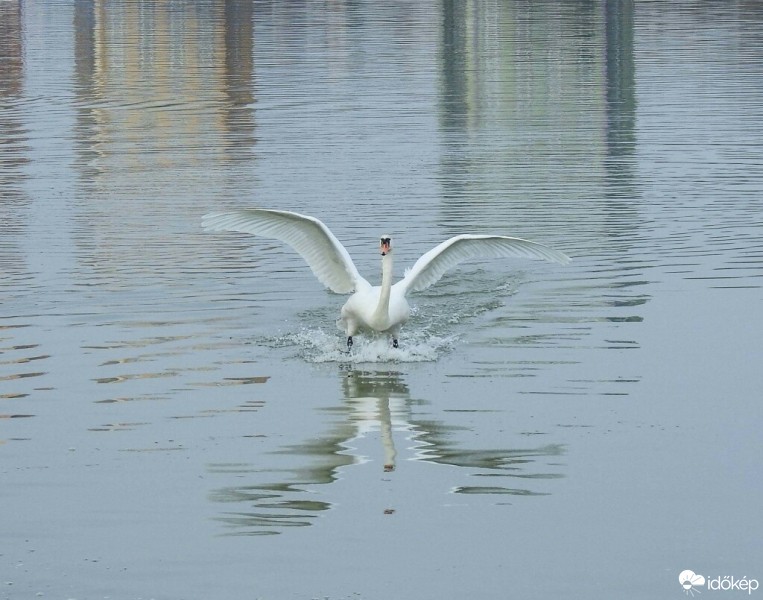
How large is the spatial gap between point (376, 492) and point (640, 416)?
2941 mm

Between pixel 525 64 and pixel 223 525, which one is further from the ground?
pixel 525 64

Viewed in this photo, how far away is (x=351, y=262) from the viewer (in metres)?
18.2

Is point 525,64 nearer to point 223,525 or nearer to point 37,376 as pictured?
point 37,376

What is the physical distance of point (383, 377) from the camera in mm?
16875

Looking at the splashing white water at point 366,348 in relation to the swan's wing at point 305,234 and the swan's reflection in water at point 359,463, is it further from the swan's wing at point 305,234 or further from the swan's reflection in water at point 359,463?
the swan's reflection in water at point 359,463

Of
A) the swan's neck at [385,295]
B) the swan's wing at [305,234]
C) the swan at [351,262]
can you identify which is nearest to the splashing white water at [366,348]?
the swan at [351,262]

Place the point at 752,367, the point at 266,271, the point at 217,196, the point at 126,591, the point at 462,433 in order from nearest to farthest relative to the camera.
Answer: the point at 126,591
the point at 462,433
the point at 752,367
the point at 266,271
the point at 217,196

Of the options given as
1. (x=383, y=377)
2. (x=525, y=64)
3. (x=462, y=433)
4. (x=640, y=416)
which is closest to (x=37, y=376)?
(x=383, y=377)
